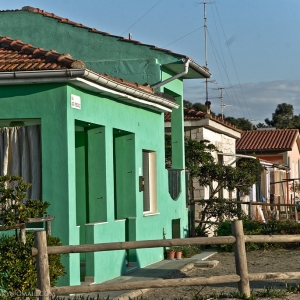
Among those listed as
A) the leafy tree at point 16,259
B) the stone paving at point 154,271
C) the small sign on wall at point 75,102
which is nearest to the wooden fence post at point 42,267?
the leafy tree at point 16,259

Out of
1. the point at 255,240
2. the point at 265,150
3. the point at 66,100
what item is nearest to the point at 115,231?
the point at 66,100

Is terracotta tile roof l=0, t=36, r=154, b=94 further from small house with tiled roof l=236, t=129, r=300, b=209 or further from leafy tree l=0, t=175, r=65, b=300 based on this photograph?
small house with tiled roof l=236, t=129, r=300, b=209

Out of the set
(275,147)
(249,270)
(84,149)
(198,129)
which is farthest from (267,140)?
(84,149)

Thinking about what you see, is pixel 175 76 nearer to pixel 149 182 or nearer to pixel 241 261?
pixel 149 182

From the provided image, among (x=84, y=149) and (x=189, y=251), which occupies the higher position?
(x=84, y=149)

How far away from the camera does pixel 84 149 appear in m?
13.4

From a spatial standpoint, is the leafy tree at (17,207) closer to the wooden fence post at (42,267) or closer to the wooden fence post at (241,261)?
the wooden fence post at (42,267)

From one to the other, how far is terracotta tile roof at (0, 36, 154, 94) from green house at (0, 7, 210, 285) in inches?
0.6

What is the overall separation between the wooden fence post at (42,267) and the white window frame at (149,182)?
7.32m

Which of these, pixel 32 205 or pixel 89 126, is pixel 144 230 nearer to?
pixel 89 126

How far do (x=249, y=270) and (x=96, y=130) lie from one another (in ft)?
13.5

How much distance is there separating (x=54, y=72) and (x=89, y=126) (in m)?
1.92

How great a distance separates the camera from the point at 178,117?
732 inches

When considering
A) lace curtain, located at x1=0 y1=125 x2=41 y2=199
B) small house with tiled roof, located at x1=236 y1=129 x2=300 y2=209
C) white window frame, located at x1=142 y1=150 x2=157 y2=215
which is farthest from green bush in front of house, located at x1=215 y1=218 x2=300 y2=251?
small house with tiled roof, located at x1=236 y1=129 x2=300 y2=209
